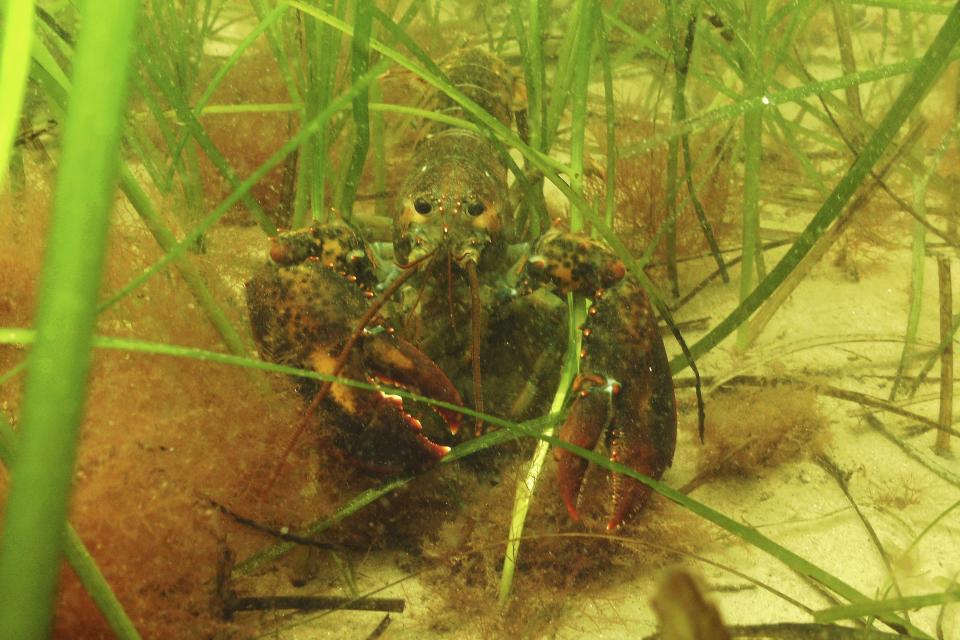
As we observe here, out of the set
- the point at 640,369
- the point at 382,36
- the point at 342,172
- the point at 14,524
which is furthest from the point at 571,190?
the point at 382,36

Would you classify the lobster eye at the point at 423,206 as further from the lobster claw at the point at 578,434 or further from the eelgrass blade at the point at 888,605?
the eelgrass blade at the point at 888,605

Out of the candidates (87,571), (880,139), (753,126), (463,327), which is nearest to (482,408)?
(463,327)

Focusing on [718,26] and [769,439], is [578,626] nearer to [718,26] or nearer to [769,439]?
[769,439]

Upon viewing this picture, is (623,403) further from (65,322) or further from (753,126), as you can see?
(65,322)

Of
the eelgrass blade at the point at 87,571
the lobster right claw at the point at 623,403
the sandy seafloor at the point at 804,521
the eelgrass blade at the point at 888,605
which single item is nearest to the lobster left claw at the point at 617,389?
the lobster right claw at the point at 623,403

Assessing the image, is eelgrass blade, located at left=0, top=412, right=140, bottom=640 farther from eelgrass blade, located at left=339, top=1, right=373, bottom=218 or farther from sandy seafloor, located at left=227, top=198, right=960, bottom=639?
eelgrass blade, located at left=339, top=1, right=373, bottom=218

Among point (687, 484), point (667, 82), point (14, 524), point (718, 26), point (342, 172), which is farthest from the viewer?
point (667, 82)

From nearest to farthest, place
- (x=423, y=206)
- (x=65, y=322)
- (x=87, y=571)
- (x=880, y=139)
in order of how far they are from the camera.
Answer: (x=65, y=322) < (x=87, y=571) < (x=880, y=139) < (x=423, y=206)
